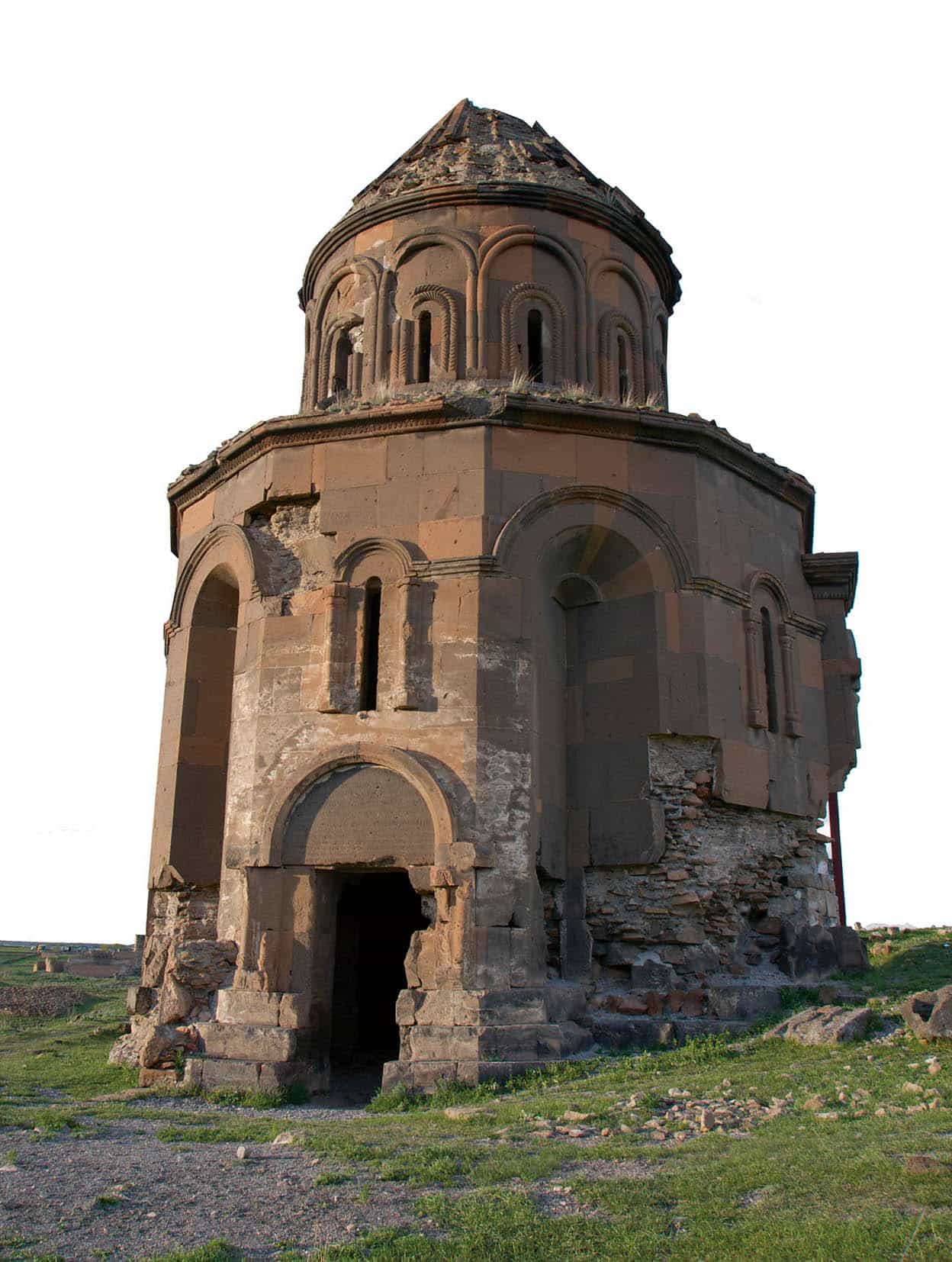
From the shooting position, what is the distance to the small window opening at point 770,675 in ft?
37.2

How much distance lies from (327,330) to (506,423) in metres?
4.57

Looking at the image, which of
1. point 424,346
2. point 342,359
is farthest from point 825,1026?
point 342,359

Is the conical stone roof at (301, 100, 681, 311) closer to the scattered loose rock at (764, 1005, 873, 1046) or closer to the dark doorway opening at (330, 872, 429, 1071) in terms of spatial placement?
the dark doorway opening at (330, 872, 429, 1071)

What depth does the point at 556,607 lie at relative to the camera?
11.2m

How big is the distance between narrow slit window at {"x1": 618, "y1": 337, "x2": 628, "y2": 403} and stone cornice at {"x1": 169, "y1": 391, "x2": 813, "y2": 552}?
8.21 feet

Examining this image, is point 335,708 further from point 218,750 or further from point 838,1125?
point 838,1125

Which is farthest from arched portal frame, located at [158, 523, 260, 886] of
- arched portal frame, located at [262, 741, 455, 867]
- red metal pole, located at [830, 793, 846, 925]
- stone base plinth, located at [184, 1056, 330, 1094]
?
red metal pole, located at [830, 793, 846, 925]

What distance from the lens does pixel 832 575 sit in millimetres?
12352

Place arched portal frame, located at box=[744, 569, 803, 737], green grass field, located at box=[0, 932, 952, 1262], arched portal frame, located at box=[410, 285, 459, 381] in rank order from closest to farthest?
green grass field, located at box=[0, 932, 952, 1262] → arched portal frame, located at box=[744, 569, 803, 737] → arched portal frame, located at box=[410, 285, 459, 381]

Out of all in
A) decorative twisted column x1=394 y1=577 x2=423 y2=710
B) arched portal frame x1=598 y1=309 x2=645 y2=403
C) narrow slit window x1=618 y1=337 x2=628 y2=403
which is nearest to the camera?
Answer: decorative twisted column x1=394 y1=577 x2=423 y2=710

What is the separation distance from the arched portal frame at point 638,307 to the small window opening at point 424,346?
6.51 ft

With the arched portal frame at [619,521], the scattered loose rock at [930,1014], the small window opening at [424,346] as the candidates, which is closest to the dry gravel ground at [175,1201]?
the scattered loose rock at [930,1014]

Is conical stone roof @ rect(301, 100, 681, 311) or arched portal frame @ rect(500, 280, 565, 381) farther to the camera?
conical stone roof @ rect(301, 100, 681, 311)

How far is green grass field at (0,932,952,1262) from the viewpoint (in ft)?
14.8
